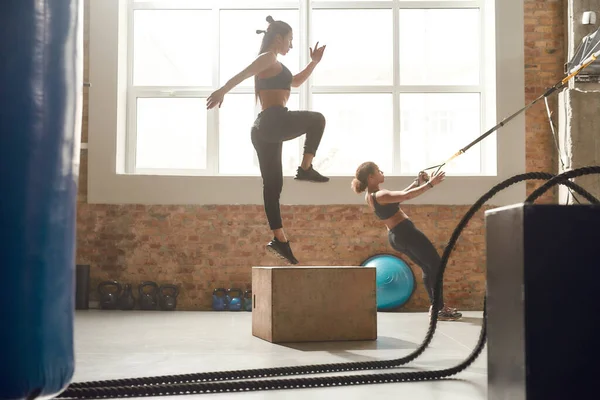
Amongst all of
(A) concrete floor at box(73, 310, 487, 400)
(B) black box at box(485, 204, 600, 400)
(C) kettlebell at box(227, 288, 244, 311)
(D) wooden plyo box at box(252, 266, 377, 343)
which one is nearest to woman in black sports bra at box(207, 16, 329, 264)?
(D) wooden plyo box at box(252, 266, 377, 343)

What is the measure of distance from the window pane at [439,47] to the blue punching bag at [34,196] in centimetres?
615

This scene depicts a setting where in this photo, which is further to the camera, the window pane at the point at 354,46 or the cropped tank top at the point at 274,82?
the window pane at the point at 354,46

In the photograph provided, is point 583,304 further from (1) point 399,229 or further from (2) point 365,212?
(2) point 365,212

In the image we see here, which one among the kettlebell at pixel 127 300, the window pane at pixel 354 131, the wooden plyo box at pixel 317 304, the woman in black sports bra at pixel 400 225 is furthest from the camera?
the window pane at pixel 354 131

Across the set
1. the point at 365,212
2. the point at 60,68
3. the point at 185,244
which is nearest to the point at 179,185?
the point at 185,244

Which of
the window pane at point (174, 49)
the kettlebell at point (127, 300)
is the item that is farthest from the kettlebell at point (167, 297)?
the window pane at point (174, 49)

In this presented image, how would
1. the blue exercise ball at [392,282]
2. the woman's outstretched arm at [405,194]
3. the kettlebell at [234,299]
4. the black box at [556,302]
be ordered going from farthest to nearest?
the kettlebell at [234,299] < the blue exercise ball at [392,282] < the woman's outstretched arm at [405,194] < the black box at [556,302]

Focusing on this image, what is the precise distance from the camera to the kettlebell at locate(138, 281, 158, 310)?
6961 mm

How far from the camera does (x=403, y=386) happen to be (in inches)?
107

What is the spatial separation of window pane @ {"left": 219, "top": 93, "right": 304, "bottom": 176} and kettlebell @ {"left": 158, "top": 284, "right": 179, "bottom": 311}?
56.8 inches

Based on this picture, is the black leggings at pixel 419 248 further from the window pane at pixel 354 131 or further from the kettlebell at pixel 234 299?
the kettlebell at pixel 234 299

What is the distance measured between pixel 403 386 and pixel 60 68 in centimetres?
180

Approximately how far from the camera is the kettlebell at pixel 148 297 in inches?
274

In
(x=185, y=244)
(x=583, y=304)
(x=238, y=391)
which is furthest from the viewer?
(x=185, y=244)
